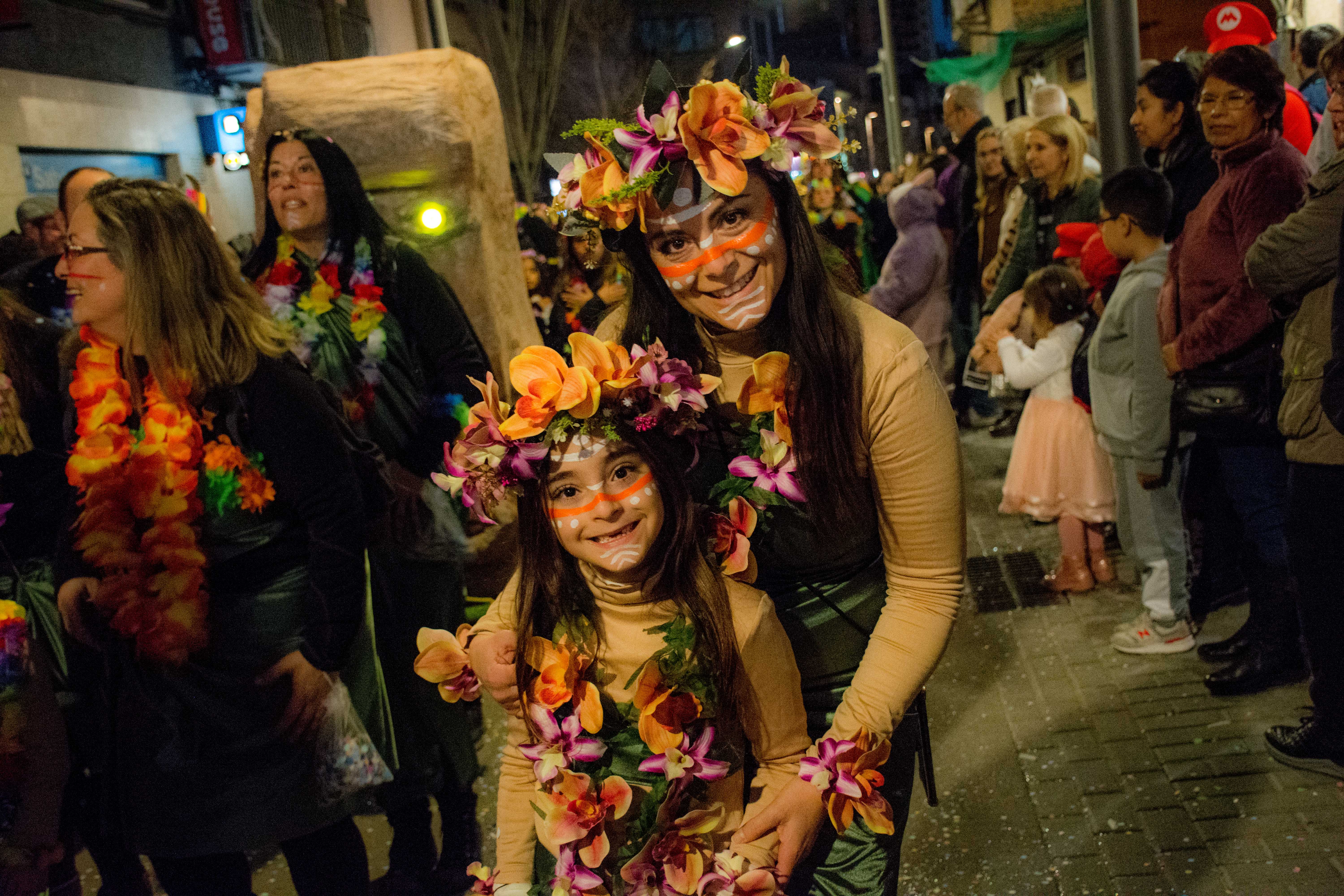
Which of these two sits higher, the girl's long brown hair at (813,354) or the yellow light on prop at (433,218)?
the yellow light on prop at (433,218)

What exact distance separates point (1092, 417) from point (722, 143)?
123 inches

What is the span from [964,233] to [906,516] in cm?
677

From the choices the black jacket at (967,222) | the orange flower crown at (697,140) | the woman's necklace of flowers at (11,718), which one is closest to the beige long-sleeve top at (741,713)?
Answer: the orange flower crown at (697,140)

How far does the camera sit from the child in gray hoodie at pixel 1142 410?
4109 millimetres

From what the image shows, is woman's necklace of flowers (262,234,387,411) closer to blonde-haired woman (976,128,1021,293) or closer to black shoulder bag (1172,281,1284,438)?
black shoulder bag (1172,281,1284,438)

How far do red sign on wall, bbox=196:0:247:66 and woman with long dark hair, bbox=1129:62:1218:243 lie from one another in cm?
1383

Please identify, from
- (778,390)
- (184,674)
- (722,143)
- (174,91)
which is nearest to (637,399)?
(778,390)

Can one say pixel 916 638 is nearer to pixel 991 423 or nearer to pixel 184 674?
pixel 184 674

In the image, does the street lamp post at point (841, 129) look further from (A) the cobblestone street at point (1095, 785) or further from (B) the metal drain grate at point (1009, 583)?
(B) the metal drain grate at point (1009, 583)

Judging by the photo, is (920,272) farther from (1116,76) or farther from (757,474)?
(757,474)

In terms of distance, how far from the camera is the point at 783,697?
193cm

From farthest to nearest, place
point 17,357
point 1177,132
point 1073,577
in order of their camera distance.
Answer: point 1073,577 → point 1177,132 → point 17,357

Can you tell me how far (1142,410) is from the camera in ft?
13.5

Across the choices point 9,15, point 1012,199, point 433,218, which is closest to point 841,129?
point 433,218
